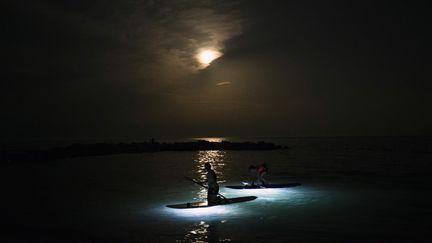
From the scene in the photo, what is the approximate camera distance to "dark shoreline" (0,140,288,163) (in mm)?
48450

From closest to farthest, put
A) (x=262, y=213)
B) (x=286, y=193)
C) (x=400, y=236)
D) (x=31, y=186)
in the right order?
1. (x=400, y=236)
2. (x=262, y=213)
3. (x=286, y=193)
4. (x=31, y=186)

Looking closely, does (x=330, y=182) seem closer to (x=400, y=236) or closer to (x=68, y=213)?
(x=400, y=236)

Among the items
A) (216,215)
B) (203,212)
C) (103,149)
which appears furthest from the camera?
(103,149)

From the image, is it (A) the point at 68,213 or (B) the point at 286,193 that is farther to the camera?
(B) the point at 286,193

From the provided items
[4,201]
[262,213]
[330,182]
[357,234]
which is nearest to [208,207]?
[262,213]

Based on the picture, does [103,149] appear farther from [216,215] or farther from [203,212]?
[216,215]

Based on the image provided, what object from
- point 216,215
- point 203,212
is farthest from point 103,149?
point 216,215

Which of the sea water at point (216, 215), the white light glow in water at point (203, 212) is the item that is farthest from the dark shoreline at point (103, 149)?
the white light glow in water at point (203, 212)

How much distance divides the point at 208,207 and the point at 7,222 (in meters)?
7.36

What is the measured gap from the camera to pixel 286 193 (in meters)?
20.2

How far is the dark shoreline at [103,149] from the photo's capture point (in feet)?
159

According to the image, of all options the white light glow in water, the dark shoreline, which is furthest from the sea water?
the dark shoreline

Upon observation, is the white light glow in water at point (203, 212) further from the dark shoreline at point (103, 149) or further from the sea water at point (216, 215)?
the dark shoreline at point (103, 149)

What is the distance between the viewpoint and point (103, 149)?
221ft
